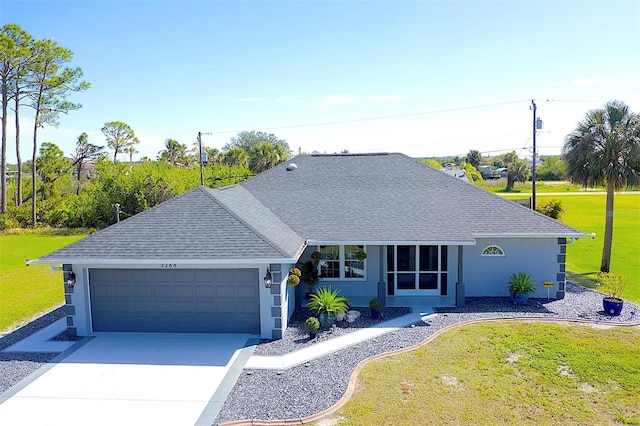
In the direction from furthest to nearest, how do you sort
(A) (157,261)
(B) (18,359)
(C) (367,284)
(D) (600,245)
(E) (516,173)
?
(E) (516,173) < (D) (600,245) < (C) (367,284) < (A) (157,261) < (B) (18,359)

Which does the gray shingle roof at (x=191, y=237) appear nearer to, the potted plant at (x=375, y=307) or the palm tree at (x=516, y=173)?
the potted plant at (x=375, y=307)

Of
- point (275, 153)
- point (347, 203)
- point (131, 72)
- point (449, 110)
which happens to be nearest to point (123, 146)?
point (275, 153)

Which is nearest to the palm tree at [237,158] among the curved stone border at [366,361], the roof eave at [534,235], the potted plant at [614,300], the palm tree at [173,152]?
the palm tree at [173,152]

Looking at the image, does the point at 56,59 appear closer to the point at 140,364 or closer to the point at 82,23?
the point at 82,23

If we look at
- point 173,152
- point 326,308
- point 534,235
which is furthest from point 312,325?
point 173,152

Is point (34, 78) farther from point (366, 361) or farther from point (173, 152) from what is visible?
point (366, 361)

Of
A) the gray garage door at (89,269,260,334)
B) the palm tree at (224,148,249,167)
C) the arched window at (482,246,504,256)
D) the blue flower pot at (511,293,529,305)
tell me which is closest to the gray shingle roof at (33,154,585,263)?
the gray garage door at (89,269,260,334)

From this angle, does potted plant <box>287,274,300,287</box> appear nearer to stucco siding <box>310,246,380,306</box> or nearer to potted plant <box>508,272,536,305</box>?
stucco siding <box>310,246,380,306</box>
